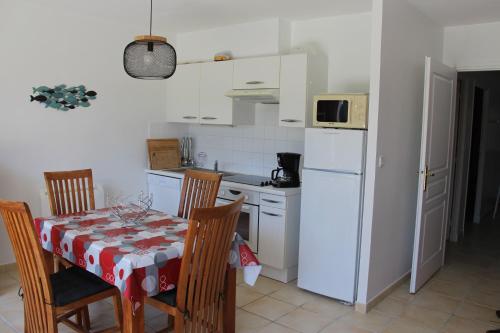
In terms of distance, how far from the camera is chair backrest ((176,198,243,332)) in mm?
2150

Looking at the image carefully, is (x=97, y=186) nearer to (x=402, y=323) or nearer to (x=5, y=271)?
(x=5, y=271)

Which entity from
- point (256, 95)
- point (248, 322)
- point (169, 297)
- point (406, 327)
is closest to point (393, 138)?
point (256, 95)

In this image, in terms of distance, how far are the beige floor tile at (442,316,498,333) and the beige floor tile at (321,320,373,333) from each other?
613mm

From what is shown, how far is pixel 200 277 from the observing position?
2.28m

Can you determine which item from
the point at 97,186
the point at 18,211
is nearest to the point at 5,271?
the point at 97,186

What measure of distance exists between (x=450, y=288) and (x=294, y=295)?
4.71 feet

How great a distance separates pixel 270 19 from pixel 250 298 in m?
2.55

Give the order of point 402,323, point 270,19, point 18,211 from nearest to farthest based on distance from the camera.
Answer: point 18,211 < point 402,323 < point 270,19

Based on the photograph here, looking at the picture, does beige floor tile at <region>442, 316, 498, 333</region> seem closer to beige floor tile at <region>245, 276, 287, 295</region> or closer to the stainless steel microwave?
beige floor tile at <region>245, 276, 287, 295</region>

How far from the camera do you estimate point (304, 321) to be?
3143 mm

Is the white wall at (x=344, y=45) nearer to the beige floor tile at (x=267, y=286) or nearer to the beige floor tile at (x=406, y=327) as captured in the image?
the beige floor tile at (x=267, y=286)

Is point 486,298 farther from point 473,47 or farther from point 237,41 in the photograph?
point 237,41

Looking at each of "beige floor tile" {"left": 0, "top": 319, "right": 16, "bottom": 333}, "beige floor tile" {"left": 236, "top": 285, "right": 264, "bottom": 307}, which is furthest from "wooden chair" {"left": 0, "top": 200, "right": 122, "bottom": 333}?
"beige floor tile" {"left": 236, "top": 285, "right": 264, "bottom": 307}

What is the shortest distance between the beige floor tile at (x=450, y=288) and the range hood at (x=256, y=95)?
7.30ft
